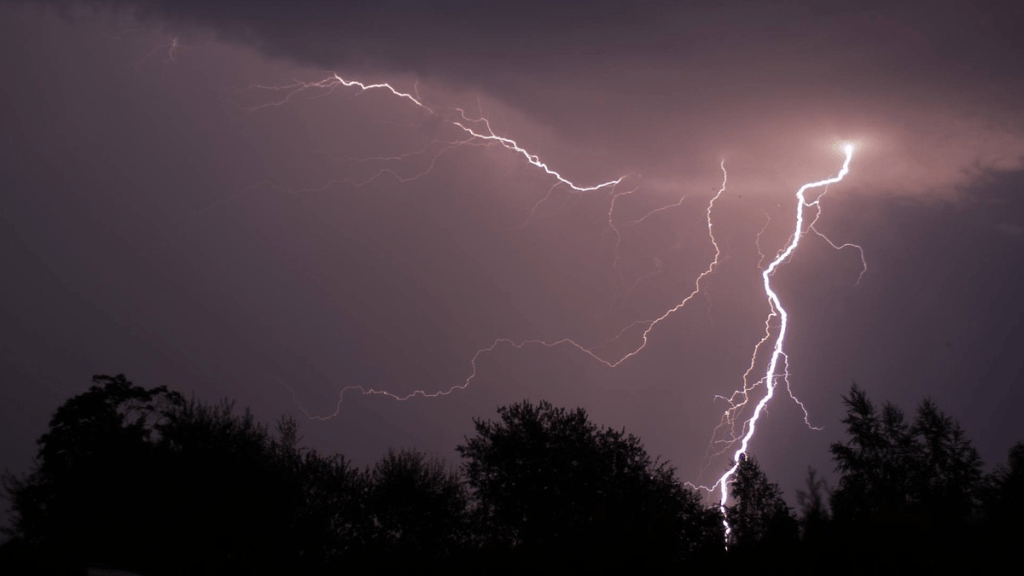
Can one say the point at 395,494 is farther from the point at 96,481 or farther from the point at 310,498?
the point at 96,481

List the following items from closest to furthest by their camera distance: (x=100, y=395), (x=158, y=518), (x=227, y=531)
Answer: (x=227, y=531) < (x=158, y=518) < (x=100, y=395)

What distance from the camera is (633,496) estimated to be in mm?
25359

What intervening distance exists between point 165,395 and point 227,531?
61.9 feet

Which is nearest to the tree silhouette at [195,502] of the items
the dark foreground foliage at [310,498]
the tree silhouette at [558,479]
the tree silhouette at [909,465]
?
the dark foreground foliage at [310,498]

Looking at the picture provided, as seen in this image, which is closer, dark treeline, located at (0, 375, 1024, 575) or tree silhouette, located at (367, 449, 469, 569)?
dark treeline, located at (0, 375, 1024, 575)

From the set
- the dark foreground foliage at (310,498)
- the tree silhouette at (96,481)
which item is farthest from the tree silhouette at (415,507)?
the tree silhouette at (96,481)

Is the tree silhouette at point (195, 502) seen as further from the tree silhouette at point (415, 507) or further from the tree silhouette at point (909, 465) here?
the tree silhouette at point (909, 465)

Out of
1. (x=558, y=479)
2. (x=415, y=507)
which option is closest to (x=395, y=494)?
(x=415, y=507)

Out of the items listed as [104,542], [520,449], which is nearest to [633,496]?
[520,449]

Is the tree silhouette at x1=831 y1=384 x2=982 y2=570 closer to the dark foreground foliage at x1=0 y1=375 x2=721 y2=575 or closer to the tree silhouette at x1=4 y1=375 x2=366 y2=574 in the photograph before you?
the dark foreground foliage at x1=0 y1=375 x2=721 y2=575

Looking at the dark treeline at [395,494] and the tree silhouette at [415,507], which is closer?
the dark treeline at [395,494]

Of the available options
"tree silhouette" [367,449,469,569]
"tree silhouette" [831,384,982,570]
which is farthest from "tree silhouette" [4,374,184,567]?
"tree silhouette" [831,384,982,570]

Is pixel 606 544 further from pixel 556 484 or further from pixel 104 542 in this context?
pixel 104 542

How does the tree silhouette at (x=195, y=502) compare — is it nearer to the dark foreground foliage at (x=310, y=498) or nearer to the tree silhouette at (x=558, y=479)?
the dark foreground foliage at (x=310, y=498)
